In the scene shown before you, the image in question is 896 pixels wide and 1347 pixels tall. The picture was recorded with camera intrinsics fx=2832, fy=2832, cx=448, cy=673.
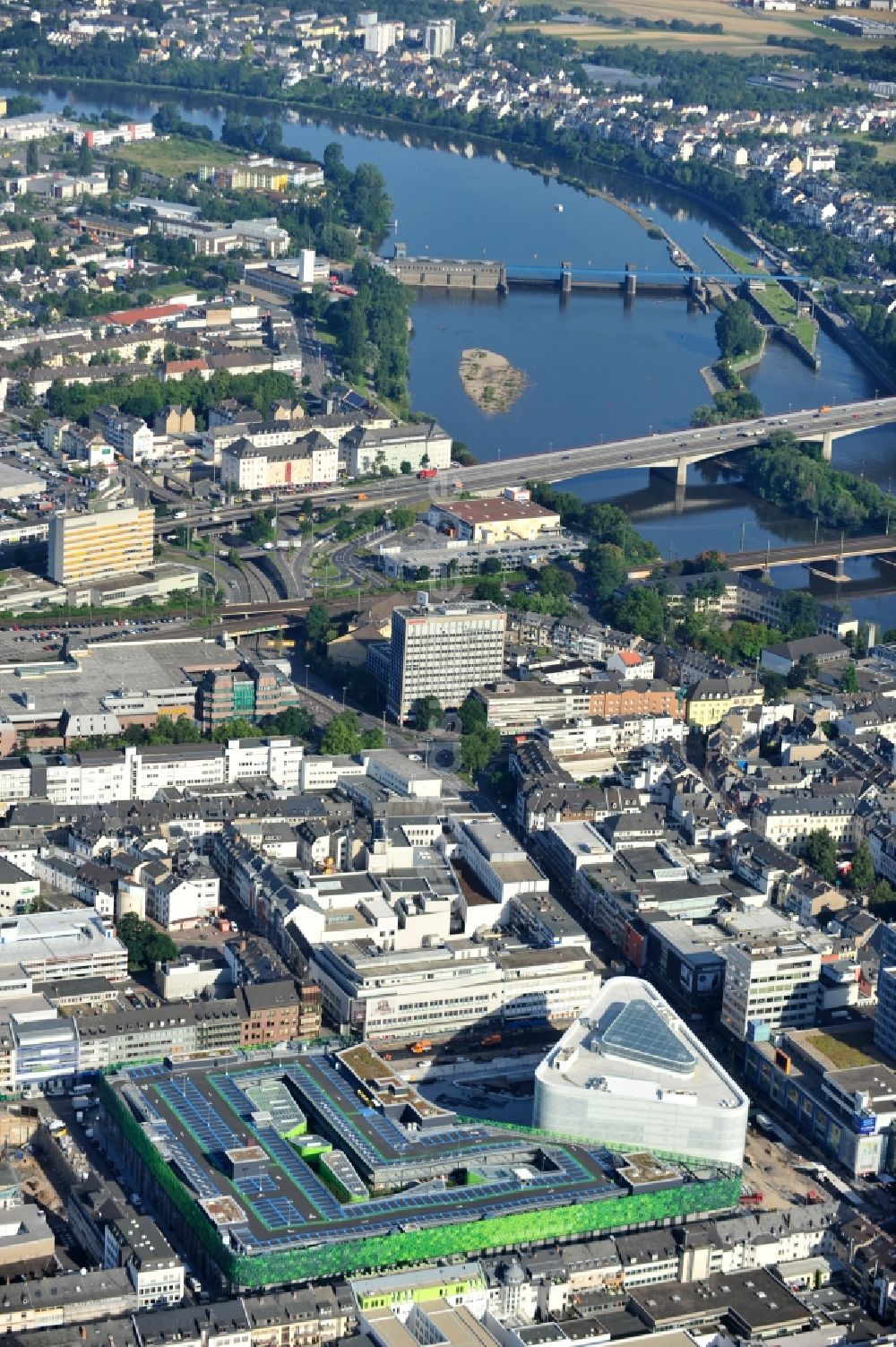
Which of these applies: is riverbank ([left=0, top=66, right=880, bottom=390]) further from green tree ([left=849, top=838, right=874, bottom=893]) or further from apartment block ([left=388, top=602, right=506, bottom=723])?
green tree ([left=849, top=838, right=874, bottom=893])

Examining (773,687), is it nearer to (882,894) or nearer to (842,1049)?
(882,894)

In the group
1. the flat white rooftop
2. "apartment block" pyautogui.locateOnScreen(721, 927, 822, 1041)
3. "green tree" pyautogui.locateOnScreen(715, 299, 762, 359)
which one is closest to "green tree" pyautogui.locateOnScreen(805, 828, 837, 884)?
"apartment block" pyautogui.locateOnScreen(721, 927, 822, 1041)

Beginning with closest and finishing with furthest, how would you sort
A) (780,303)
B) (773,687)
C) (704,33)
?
(773,687)
(780,303)
(704,33)

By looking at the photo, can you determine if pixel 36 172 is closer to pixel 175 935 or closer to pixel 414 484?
pixel 414 484

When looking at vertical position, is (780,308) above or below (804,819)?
above

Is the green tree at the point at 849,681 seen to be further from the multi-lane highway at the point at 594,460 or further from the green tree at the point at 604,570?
the multi-lane highway at the point at 594,460

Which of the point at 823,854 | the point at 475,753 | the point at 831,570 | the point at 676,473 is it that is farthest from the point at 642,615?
the point at 676,473

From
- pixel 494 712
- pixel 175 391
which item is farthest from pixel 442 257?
pixel 494 712
